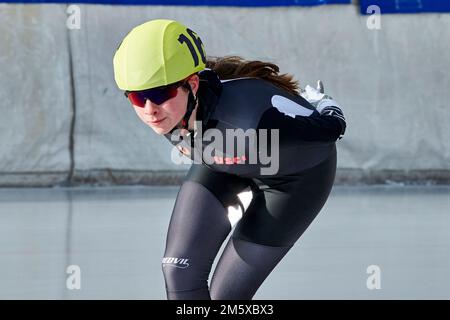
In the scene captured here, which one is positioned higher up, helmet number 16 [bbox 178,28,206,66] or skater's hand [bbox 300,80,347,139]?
helmet number 16 [bbox 178,28,206,66]

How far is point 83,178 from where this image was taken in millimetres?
9875

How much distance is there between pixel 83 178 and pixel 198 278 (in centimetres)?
615

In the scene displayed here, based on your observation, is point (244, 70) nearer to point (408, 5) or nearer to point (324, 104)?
point (324, 104)

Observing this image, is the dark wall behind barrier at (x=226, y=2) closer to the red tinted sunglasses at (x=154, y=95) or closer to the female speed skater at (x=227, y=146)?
the female speed skater at (x=227, y=146)

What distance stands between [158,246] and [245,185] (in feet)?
9.02

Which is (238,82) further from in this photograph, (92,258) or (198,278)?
(92,258)

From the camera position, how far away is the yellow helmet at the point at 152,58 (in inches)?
141

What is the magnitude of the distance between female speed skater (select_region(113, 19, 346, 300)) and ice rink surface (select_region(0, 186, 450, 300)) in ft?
3.69

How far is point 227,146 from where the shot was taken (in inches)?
151

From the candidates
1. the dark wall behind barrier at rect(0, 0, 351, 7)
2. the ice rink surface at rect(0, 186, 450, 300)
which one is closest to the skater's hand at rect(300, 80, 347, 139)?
the ice rink surface at rect(0, 186, 450, 300)

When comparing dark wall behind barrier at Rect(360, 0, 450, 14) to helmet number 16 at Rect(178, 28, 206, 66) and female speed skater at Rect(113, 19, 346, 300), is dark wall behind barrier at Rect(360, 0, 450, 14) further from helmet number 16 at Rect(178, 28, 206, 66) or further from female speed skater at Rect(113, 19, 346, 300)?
helmet number 16 at Rect(178, 28, 206, 66)

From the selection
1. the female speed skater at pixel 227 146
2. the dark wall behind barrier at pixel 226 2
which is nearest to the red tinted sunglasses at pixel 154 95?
the female speed skater at pixel 227 146

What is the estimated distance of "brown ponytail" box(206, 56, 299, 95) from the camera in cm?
411

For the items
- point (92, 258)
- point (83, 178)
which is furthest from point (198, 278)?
point (83, 178)
